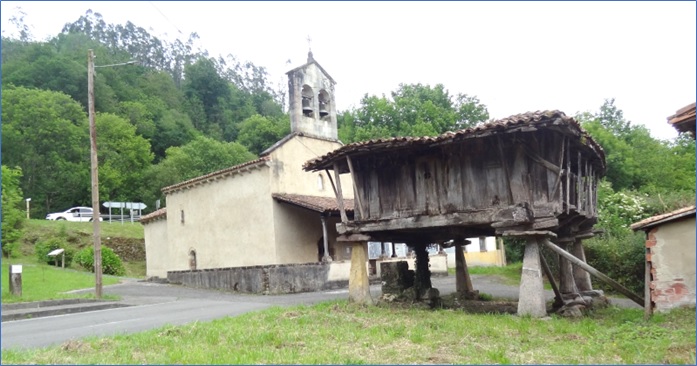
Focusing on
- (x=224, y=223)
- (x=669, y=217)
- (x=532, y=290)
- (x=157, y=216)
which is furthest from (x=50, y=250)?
(x=669, y=217)

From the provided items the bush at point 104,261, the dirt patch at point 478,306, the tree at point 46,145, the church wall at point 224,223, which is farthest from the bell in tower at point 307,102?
the tree at point 46,145

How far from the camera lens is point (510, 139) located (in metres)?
11.6

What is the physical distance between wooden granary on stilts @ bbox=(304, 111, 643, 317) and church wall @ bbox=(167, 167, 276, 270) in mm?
8851

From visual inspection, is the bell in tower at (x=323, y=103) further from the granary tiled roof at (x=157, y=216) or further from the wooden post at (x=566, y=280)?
the wooden post at (x=566, y=280)

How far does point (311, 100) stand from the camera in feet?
73.0

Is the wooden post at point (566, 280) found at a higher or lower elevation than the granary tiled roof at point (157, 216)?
lower

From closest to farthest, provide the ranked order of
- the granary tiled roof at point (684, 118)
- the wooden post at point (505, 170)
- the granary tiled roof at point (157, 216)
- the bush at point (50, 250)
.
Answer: the granary tiled roof at point (684, 118) < the wooden post at point (505, 170) < the bush at point (50, 250) < the granary tiled roof at point (157, 216)

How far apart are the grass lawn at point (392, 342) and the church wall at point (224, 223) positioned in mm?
11925

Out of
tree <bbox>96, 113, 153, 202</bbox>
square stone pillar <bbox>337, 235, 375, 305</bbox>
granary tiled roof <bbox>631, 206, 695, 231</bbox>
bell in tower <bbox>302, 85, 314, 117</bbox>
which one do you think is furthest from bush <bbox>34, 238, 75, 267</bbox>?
granary tiled roof <bbox>631, 206, 695, 231</bbox>

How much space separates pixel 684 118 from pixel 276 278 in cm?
1352

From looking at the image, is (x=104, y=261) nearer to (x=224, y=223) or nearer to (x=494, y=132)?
(x=224, y=223)

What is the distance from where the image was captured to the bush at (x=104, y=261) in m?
27.8

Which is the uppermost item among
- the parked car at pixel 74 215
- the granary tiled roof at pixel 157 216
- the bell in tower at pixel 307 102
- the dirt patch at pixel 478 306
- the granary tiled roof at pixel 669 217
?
the bell in tower at pixel 307 102

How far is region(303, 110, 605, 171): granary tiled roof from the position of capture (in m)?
10.4
